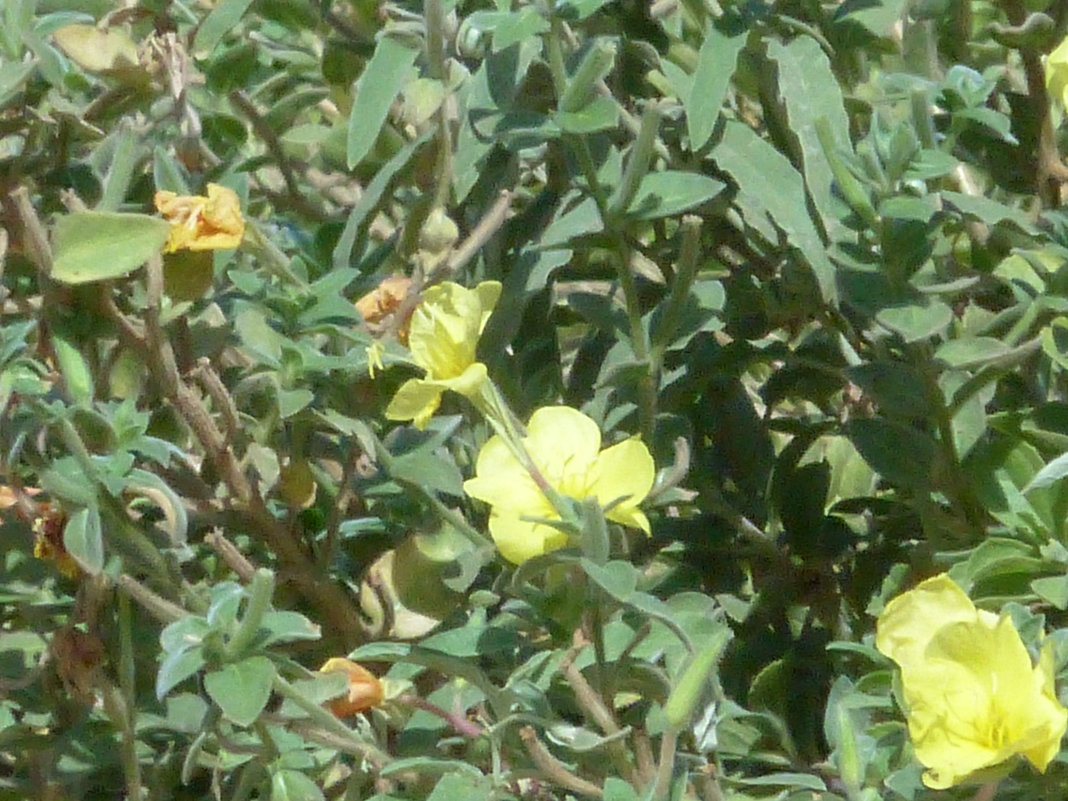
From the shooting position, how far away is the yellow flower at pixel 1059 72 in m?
0.88

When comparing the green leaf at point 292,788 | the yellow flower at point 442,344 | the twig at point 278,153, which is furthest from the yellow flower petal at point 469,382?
the twig at point 278,153

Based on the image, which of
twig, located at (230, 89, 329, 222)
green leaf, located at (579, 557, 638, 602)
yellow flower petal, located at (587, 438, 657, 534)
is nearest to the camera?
green leaf, located at (579, 557, 638, 602)

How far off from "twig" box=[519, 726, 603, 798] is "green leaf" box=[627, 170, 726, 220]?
266mm

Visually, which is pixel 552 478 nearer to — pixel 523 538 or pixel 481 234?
pixel 523 538

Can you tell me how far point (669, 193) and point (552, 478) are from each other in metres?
0.16

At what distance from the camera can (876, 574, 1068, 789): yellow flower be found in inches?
26.5

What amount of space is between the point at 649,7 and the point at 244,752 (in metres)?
0.49

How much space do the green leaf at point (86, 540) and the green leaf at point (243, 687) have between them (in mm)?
78

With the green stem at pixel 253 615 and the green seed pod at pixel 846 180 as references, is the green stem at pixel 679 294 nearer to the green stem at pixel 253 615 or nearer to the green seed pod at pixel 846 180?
the green seed pod at pixel 846 180

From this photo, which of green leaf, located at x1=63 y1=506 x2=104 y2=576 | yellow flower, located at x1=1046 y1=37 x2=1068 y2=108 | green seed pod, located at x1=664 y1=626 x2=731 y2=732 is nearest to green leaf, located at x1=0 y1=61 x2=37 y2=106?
green leaf, located at x1=63 y1=506 x2=104 y2=576

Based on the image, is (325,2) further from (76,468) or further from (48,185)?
(76,468)

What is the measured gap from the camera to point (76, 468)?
80 centimetres

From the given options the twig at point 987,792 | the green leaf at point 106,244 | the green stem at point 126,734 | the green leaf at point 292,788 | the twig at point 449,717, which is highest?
the green leaf at point 106,244

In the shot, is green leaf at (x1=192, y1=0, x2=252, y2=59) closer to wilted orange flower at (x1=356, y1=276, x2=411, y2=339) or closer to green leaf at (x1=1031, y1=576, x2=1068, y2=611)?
wilted orange flower at (x1=356, y1=276, x2=411, y2=339)
